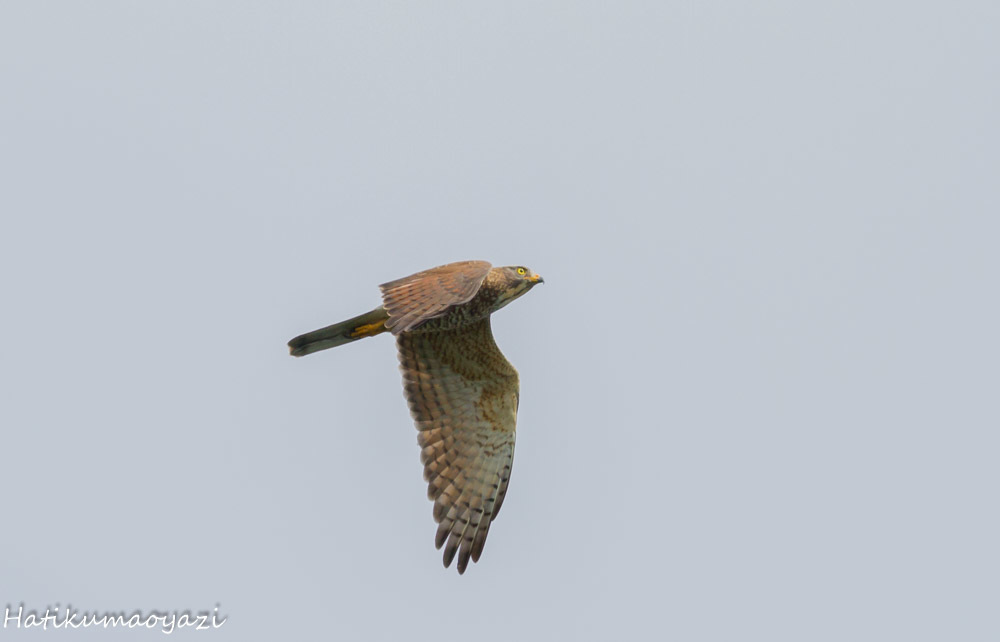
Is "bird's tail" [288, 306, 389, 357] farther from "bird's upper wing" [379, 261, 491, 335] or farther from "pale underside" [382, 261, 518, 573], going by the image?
"bird's upper wing" [379, 261, 491, 335]

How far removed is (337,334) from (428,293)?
197 centimetres

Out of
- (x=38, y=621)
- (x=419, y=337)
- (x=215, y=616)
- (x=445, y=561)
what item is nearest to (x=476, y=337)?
(x=419, y=337)

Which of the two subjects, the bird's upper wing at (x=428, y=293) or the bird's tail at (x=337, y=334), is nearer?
the bird's upper wing at (x=428, y=293)

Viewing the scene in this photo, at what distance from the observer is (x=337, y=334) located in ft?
43.9

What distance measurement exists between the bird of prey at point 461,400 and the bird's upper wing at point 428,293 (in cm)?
79

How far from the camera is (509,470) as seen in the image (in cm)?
1421

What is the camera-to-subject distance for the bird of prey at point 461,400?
13.3 meters

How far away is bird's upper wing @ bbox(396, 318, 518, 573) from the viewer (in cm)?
1376

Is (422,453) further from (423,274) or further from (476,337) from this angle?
(423,274)

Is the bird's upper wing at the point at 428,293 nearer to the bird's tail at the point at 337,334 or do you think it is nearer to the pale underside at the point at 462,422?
the bird's tail at the point at 337,334

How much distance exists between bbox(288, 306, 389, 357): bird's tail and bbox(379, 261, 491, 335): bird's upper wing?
0.93 m

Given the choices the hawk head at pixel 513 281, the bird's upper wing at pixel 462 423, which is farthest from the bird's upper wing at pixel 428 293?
the bird's upper wing at pixel 462 423

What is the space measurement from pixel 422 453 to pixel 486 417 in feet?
2.70

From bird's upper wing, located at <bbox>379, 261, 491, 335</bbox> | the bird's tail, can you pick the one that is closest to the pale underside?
the bird's tail
